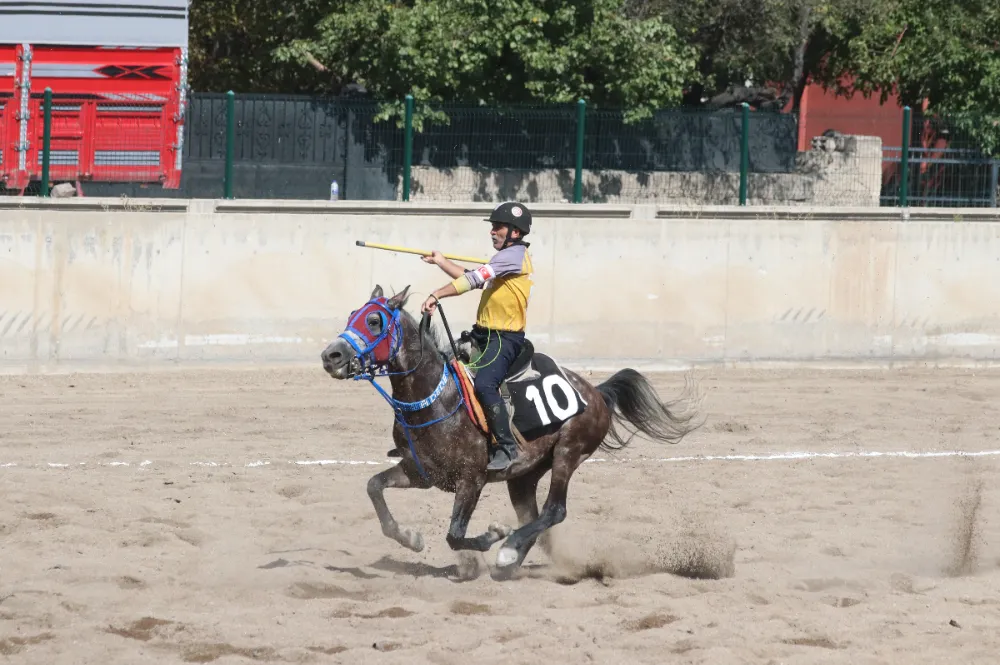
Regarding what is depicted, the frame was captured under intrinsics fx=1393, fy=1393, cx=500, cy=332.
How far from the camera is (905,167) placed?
17.8 m

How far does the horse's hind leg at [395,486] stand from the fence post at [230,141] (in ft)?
25.8

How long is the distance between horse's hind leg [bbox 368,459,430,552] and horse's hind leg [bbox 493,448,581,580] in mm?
531

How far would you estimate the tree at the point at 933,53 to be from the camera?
23.8m

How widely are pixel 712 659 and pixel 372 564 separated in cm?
282

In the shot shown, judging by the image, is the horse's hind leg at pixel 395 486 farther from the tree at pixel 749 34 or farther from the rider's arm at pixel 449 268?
the tree at pixel 749 34

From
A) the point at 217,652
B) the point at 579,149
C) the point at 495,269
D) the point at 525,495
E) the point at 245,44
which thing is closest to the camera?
the point at 217,652

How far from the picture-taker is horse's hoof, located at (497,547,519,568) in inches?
330

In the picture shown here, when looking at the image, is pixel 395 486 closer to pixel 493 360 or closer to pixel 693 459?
pixel 493 360

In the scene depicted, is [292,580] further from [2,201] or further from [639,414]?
[2,201]

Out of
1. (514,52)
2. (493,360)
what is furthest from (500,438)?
(514,52)

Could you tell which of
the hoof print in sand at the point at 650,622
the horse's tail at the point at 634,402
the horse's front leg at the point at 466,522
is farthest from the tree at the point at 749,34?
the hoof print in sand at the point at 650,622

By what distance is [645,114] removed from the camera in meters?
17.0

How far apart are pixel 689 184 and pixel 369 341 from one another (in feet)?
32.8

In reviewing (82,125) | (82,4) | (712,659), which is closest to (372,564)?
(712,659)
